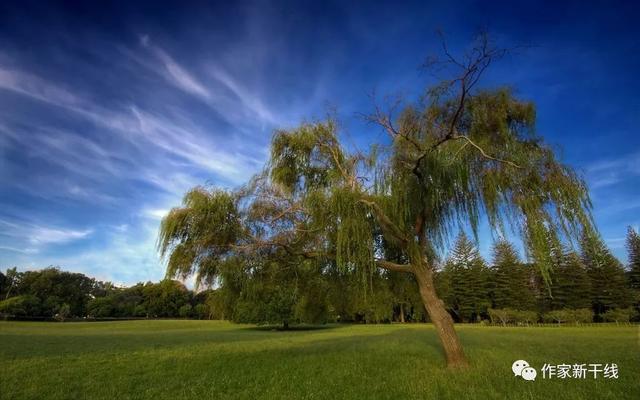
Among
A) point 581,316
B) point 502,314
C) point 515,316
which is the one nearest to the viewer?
point 581,316

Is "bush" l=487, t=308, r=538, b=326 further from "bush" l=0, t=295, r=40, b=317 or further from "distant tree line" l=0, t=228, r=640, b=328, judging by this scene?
"bush" l=0, t=295, r=40, b=317

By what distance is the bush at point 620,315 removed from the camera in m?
54.8

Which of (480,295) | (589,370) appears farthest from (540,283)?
(589,370)

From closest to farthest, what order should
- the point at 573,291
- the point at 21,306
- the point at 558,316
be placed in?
the point at 558,316 < the point at 573,291 < the point at 21,306

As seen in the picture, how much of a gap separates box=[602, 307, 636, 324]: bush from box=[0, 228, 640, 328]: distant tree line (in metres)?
0.15

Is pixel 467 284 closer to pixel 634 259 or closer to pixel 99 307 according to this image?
pixel 634 259

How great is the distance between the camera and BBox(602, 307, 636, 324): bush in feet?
180

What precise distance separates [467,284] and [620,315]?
→ 26.3m

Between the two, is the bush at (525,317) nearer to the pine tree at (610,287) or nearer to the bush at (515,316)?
the bush at (515,316)

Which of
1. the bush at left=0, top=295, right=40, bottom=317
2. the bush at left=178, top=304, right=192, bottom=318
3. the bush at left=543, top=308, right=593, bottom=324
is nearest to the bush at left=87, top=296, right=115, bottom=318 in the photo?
the bush at left=0, top=295, right=40, bottom=317

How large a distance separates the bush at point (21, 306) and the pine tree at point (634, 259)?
11822 centimetres

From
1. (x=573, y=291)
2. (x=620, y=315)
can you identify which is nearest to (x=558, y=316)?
(x=620, y=315)

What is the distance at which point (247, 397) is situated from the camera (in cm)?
786

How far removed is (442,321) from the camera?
35.1 feet
